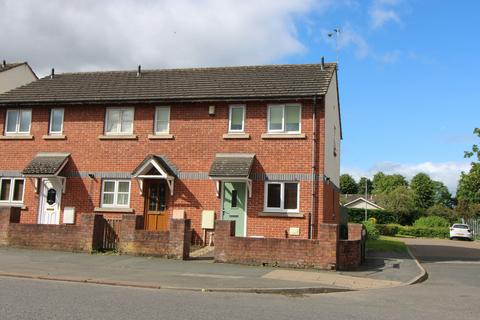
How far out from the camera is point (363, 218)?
54.1 meters

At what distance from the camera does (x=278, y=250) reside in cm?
1537

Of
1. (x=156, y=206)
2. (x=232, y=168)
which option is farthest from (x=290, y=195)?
(x=156, y=206)

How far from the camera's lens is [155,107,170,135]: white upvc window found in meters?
21.0

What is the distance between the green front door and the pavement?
2993 mm

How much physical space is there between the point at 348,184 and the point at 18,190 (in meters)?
115

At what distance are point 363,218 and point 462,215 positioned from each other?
51.2ft

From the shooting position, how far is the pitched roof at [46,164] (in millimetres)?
20531

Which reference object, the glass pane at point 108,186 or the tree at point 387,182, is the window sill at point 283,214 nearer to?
the glass pane at point 108,186

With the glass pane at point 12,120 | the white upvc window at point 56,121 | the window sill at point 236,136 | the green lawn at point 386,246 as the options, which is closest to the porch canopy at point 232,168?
the window sill at point 236,136

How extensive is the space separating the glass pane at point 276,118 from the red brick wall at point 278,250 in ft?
17.7

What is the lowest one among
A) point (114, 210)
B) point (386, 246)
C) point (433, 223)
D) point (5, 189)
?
point (386, 246)

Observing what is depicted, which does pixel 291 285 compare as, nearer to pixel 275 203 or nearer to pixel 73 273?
pixel 73 273

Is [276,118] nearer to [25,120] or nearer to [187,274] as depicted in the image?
[187,274]

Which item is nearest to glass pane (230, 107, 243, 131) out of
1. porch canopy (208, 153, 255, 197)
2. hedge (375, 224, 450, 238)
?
porch canopy (208, 153, 255, 197)
